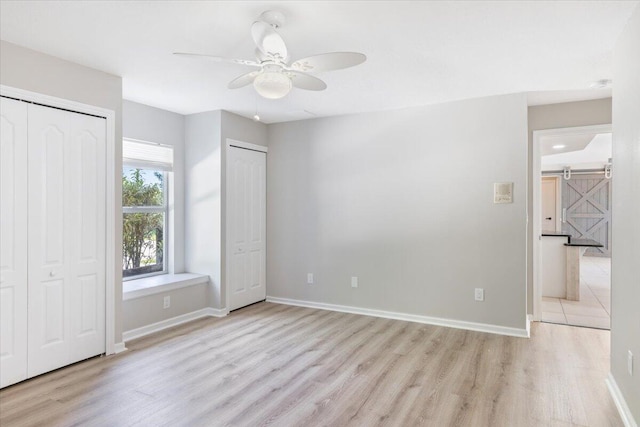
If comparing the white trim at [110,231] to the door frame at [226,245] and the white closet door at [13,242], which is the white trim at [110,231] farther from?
the door frame at [226,245]

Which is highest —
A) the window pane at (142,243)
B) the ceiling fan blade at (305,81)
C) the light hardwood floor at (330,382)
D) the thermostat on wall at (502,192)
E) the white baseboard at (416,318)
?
the ceiling fan blade at (305,81)

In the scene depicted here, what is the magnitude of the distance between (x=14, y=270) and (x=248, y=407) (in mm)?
1961

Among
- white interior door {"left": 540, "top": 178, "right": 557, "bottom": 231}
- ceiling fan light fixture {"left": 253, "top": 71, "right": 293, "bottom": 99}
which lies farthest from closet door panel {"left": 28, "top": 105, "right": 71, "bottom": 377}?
white interior door {"left": 540, "top": 178, "right": 557, "bottom": 231}

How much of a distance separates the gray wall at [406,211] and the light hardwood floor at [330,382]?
59cm

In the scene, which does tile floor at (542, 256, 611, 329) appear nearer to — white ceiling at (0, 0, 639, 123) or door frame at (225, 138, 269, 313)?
white ceiling at (0, 0, 639, 123)

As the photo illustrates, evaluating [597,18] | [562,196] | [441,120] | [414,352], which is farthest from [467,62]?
[562,196]

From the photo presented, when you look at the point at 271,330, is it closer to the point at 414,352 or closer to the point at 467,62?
the point at 414,352

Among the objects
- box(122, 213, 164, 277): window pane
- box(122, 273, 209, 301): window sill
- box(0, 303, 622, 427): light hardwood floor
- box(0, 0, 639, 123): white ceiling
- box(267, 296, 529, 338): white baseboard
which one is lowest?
box(0, 303, 622, 427): light hardwood floor

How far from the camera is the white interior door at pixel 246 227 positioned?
4824mm

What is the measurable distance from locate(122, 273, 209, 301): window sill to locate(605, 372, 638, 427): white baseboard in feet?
13.1

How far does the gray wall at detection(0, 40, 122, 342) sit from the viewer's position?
277cm

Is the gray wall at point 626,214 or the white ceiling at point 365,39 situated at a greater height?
the white ceiling at point 365,39

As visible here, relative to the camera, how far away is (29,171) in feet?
9.37

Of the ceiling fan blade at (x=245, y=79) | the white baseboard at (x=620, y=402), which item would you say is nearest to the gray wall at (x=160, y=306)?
the ceiling fan blade at (x=245, y=79)
